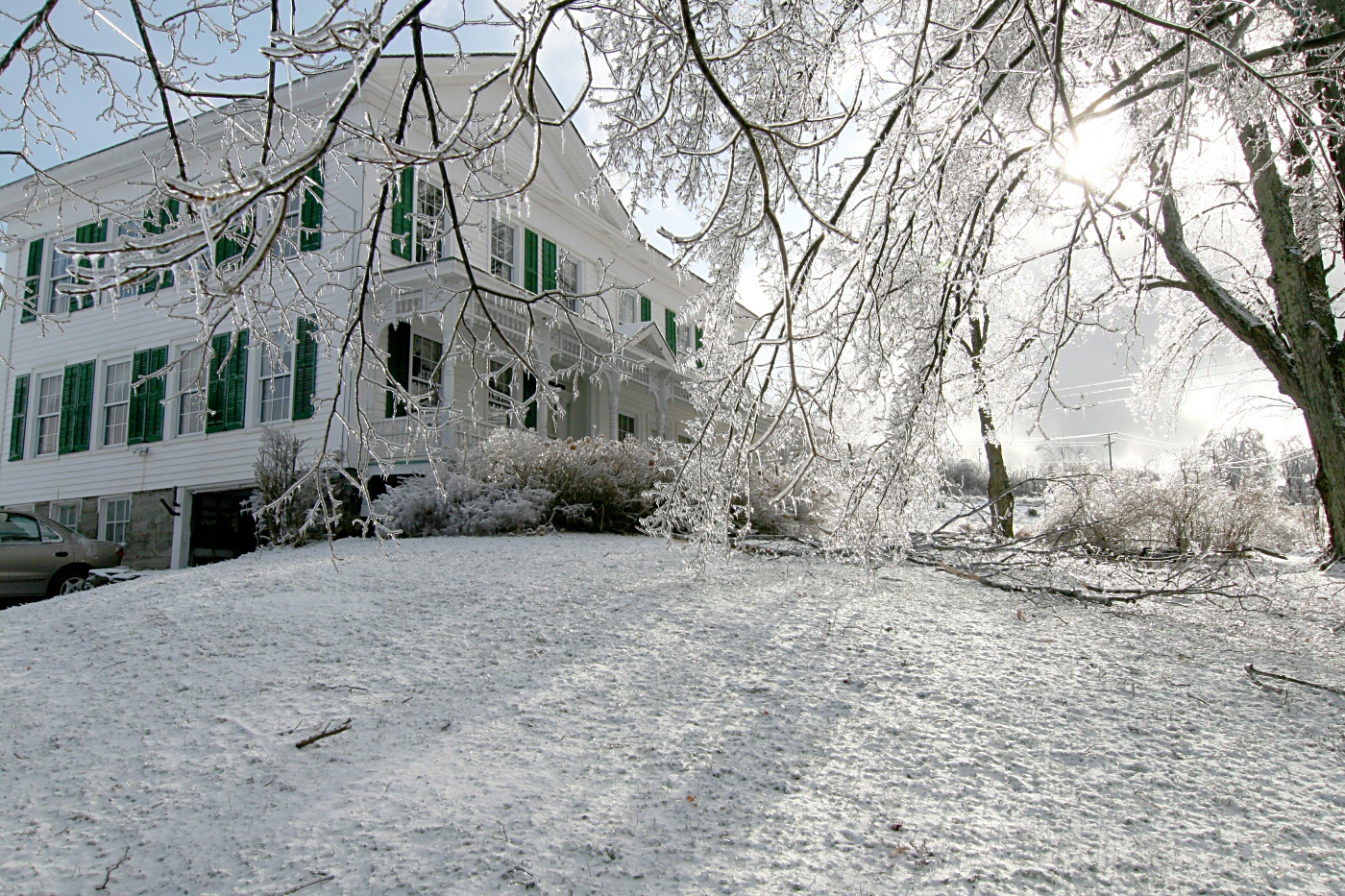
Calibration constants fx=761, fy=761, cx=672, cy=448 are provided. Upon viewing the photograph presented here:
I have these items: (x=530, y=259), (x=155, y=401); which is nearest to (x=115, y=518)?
(x=155, y=401)

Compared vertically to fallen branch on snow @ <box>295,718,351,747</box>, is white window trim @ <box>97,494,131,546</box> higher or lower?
higher

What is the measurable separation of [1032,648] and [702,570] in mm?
1605

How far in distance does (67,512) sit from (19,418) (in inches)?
85.7

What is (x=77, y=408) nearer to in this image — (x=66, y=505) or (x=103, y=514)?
(x=66, y=505)

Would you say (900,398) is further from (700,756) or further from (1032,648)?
(700,756)

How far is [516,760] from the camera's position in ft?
6.85

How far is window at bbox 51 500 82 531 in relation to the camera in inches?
490

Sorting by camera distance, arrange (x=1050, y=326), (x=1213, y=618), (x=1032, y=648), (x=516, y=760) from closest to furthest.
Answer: (x=516, y=760) < (x=1032, y=648) < (x=1213, y=618) < (x=1050, y=326)

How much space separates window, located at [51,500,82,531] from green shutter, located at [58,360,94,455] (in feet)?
2.79

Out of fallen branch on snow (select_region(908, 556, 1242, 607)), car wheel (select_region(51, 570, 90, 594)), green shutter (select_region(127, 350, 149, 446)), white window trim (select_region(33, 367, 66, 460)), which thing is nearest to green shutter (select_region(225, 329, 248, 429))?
green shutter (select_region(127, 350, 149, 446))

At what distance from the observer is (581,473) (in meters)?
7.07

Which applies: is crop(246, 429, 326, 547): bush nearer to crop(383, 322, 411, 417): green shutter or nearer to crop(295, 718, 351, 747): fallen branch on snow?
crop(383, 322, 411, 417): green shutter

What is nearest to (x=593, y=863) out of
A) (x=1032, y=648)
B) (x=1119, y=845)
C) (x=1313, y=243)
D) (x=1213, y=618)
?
(x=1119, y=845)

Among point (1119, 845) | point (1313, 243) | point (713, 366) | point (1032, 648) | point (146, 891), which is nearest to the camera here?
point (146, 891)
